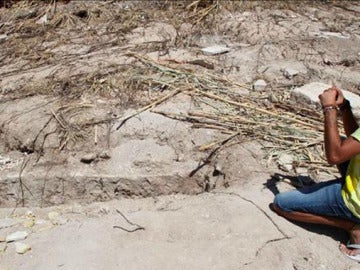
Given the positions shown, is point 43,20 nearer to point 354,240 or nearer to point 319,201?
point 319,201

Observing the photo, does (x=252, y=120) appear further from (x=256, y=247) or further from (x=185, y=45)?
(x=185, y=45)

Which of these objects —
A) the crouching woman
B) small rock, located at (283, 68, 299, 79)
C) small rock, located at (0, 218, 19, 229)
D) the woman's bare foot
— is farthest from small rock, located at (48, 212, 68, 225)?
small rock, located at (283, 68, 299, 79)

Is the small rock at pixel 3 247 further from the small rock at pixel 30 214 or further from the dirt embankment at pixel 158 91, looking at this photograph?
the dirt embankment at pixel 158 91

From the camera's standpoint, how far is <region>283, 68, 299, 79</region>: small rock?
14.5 ft

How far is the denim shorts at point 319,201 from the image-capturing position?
8.93 ft

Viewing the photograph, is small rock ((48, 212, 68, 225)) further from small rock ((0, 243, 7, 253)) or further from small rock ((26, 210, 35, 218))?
small rock ((0, 243, 7, 253))

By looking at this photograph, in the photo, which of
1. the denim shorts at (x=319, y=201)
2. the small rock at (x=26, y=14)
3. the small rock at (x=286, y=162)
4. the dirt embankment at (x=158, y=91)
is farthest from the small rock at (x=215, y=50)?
the small rock at (x=26, y=14)

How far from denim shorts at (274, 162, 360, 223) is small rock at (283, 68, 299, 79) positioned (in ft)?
5.63

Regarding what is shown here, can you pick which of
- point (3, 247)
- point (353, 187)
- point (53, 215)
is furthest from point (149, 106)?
point (353, 187)

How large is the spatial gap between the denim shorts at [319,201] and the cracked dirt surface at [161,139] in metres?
0.15

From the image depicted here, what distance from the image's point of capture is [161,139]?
3.70 meters

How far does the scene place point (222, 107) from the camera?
390cm

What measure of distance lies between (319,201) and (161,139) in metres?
1.35

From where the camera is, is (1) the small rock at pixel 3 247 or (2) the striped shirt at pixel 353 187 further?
(1) the small rock at pixel 3 247
